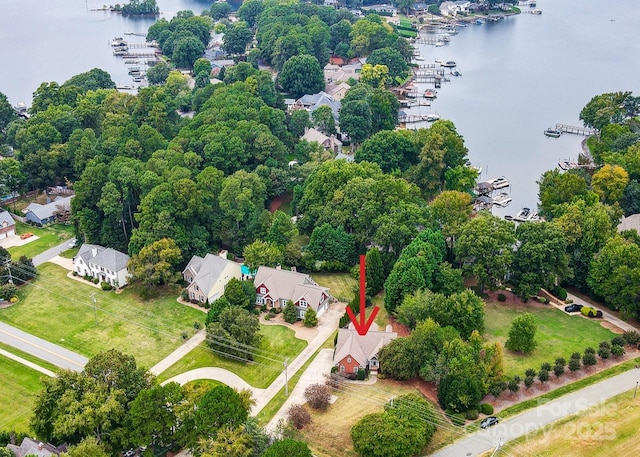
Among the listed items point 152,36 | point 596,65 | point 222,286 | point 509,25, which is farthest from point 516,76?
point 222,286

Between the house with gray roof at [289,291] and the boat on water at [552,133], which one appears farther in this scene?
the boat on water at [552,133]

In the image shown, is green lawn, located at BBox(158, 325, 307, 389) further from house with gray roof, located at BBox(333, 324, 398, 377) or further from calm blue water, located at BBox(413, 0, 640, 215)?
calm blue water, located at BBox(413, 0, 640, 215)

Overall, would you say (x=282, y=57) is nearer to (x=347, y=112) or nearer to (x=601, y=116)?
(x=347, y=112)

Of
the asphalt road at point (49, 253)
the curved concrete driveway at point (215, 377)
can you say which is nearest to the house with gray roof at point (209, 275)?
the curved concrete driveway at point (215, 377)

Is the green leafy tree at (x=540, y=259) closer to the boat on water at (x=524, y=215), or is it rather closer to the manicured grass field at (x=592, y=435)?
the manicured grass field at (x=592, y=435)

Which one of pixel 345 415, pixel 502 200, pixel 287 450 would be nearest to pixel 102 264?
pixel 345 415
